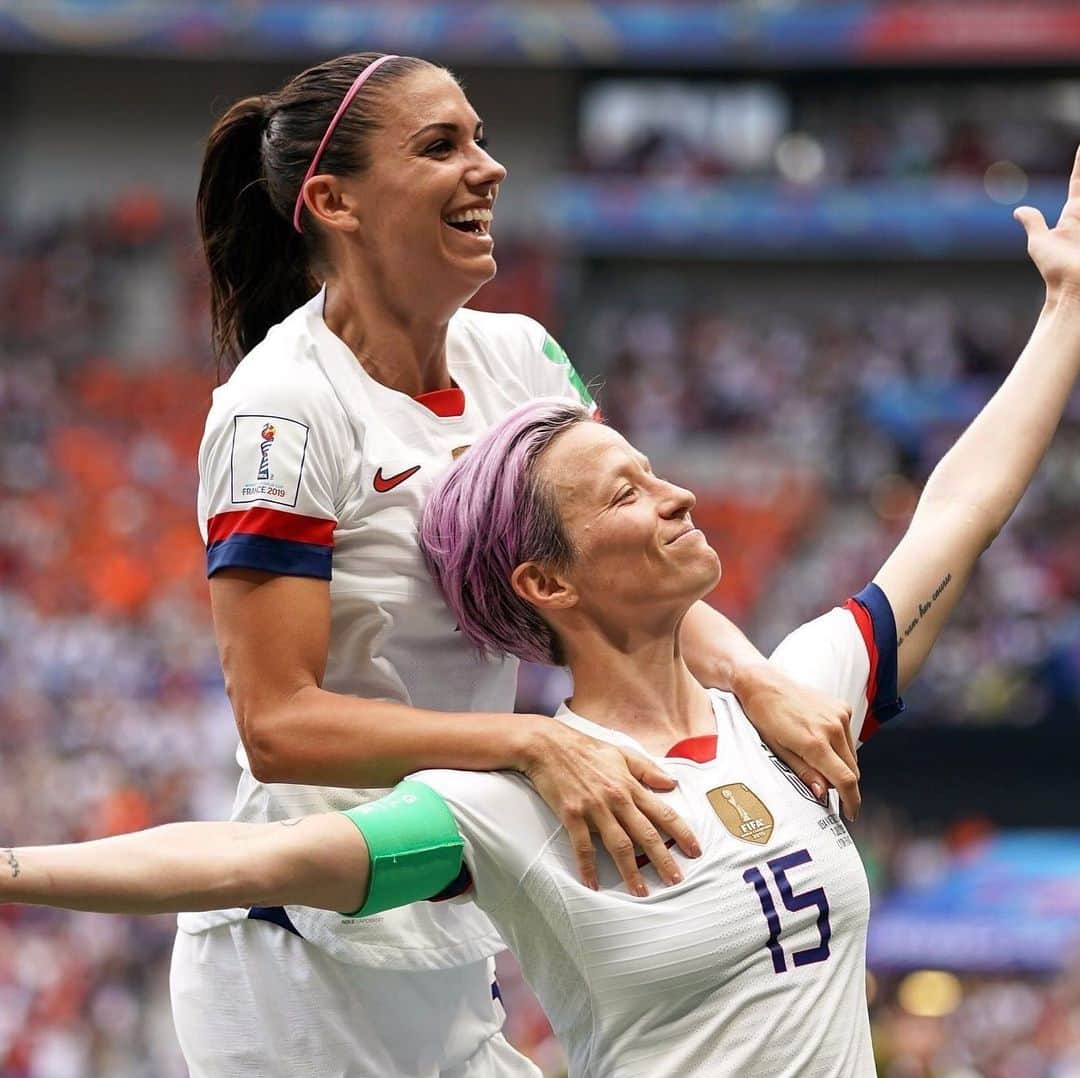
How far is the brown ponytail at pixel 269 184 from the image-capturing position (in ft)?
9.91

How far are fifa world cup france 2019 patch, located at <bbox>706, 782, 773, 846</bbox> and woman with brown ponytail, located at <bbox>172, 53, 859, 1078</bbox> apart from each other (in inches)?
4.4

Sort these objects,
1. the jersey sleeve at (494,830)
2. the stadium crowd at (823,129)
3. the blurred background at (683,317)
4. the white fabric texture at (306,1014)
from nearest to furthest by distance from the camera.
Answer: the jersey sleeve at (494,830) → the white fabric texture at (306,1014) → the blurred background at (683,317) → the stadium crowd at (823,129)

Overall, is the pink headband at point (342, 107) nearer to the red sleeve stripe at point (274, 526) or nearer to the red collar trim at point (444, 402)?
the red collar trim at point (444, 402)

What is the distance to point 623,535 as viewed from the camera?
8.30 feet

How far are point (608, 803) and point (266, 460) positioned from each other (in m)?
0.75

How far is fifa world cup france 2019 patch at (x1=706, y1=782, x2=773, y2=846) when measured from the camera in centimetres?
250

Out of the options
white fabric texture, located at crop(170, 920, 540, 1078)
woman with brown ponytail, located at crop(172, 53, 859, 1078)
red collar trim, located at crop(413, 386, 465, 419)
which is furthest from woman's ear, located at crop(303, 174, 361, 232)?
white fabric texture, located at crop(170, 920, 540, 1078)

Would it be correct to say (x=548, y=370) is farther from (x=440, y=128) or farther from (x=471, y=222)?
(x=440, y=128)

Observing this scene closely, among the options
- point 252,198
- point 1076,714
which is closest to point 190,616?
point 1076,714

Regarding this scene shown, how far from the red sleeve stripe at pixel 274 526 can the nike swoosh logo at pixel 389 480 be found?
0.12 metres

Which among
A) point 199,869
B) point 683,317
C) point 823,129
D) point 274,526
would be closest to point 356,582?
point 274,526

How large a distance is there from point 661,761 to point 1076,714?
38.1ft

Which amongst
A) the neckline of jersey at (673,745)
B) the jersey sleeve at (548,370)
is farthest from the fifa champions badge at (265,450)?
the jersey sleeve at (548,370)

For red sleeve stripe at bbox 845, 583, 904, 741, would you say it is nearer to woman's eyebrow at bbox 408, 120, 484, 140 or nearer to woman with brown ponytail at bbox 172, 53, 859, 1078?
woman with brown ponytail at bbox 172, 53, 859, 1078
